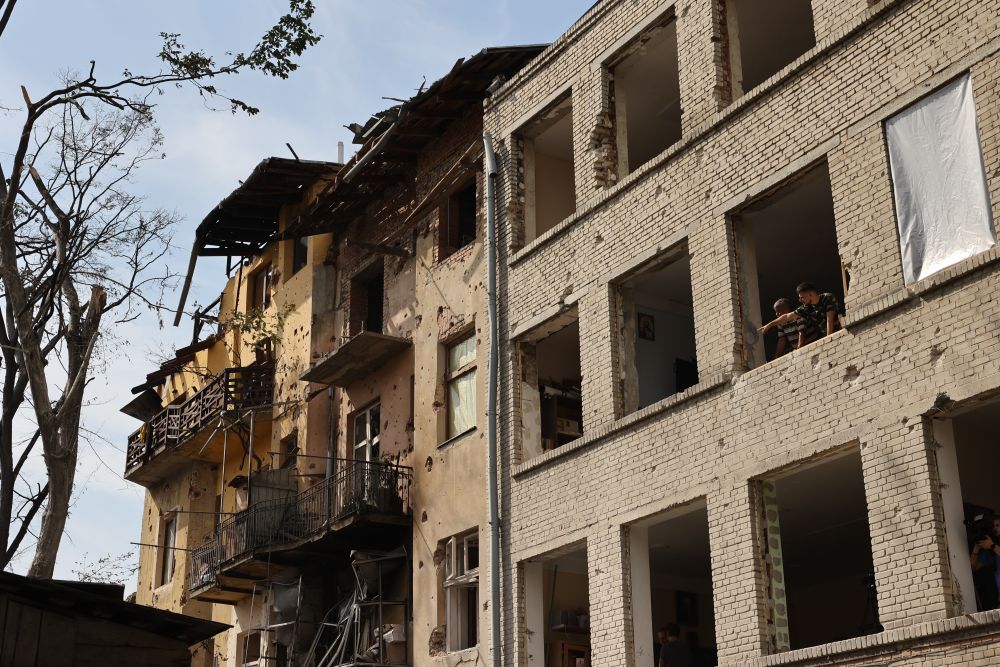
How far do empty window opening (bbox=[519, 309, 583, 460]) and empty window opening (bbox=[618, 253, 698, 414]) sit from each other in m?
1.04

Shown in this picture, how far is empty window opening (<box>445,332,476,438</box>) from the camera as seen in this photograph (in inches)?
804

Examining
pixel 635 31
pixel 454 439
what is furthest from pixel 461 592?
pixel 635 31

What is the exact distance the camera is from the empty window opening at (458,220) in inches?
877

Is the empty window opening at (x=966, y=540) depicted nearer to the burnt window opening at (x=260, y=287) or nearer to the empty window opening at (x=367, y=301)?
the empty window opening at (x=367, y=301)

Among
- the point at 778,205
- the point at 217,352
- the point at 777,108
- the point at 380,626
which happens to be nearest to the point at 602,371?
the point at 778,205

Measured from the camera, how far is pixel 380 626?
2003cm

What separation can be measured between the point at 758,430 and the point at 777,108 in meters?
3.88

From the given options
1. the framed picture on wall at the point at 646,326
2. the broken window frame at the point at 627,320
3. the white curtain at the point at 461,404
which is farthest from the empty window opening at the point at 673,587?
the white curtain at the point at 461,404

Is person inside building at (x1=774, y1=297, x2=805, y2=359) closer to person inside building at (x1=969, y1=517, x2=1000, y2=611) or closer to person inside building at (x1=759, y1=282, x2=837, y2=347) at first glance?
person inside building at (x1=759, y1=282, x2=837, y2=347)

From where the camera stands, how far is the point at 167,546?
31.1m

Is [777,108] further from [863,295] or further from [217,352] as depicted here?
[217,352]

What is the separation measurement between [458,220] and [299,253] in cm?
681

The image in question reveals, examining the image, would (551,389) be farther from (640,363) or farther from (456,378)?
(640,363)

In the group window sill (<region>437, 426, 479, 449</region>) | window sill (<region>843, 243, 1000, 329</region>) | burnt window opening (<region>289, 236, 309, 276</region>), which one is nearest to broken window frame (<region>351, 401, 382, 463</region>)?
window sill (<region>437, 426, 479, 449</region>)
